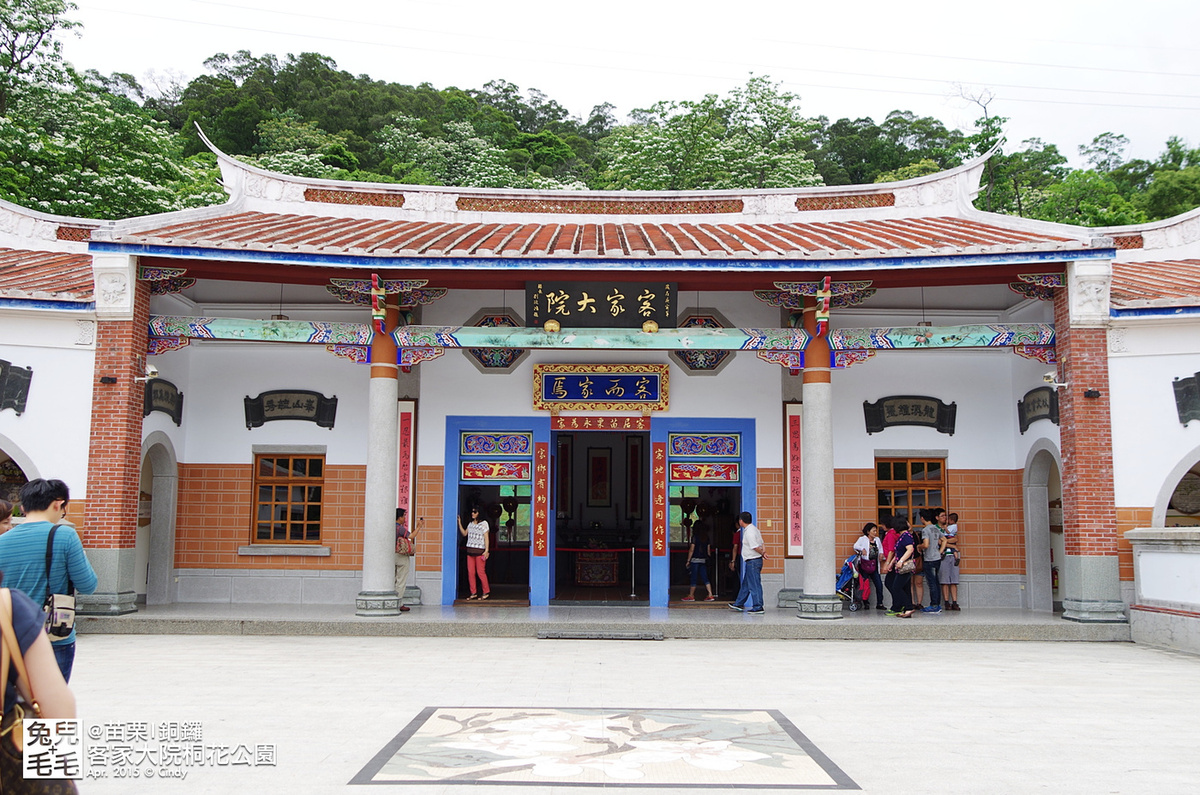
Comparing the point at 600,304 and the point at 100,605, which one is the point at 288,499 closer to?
the point at 100,605

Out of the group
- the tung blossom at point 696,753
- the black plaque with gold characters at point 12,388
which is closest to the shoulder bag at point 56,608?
the tung blossom at point 696,753

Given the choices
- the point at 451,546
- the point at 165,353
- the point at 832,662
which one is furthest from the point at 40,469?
the point at 832,662

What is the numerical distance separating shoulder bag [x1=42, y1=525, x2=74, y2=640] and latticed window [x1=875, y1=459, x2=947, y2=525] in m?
9.28

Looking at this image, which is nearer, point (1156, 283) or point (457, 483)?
point (1156, 283)

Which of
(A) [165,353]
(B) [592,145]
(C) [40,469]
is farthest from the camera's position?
(B) [592,145]

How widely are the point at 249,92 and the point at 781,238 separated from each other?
27.3 metres

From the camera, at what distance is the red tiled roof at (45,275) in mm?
9555

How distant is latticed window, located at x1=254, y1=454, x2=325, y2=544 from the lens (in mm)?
11133

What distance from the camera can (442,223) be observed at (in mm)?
12445

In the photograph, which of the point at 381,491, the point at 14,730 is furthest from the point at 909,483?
the point at 14,730

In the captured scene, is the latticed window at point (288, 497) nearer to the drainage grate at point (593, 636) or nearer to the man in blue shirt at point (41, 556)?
the drainage grate at point (593, 636)

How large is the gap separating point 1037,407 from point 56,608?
32.9ft

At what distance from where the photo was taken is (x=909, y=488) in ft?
36.9

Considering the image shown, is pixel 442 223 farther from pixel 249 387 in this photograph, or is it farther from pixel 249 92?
pixel 249 92
